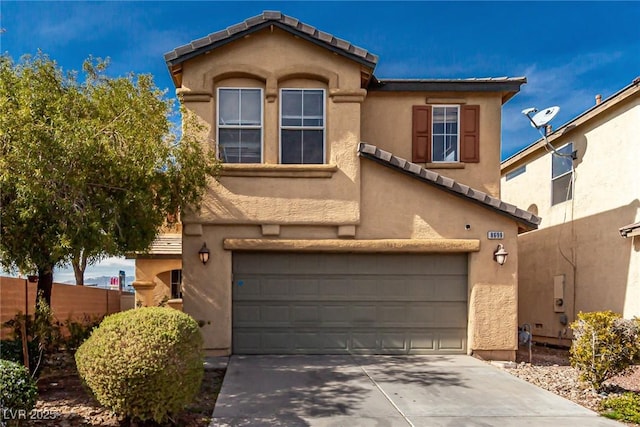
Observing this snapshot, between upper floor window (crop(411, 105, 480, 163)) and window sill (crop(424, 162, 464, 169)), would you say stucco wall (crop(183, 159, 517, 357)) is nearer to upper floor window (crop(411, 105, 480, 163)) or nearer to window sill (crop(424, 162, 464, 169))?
window sill (crop(424, 162, 464, 169))

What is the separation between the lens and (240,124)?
33.4 feet

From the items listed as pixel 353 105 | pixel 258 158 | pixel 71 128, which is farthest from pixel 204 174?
pixel 353 105

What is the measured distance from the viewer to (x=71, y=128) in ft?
21.6

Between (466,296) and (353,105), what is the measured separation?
4.81 metres

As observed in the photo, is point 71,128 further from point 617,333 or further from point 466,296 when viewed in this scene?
point 617,333

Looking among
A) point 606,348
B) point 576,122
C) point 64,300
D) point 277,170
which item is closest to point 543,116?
point 576,122

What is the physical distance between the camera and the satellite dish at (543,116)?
1180 centimetres

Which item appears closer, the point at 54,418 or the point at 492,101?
the point at 54,418

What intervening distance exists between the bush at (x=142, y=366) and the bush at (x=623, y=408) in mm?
5772

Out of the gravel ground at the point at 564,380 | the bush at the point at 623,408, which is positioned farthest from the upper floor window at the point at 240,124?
the bush at the point at 623,408

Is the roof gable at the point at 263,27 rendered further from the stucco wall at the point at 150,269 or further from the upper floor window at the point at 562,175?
the upper floor window at the point at 562,175

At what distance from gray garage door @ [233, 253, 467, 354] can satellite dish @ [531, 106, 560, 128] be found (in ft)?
14.9

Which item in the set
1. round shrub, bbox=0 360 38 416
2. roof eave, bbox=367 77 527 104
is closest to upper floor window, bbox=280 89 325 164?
roof eave, bbox=367 77 527 104

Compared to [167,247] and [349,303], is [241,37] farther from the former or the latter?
[167,247]
